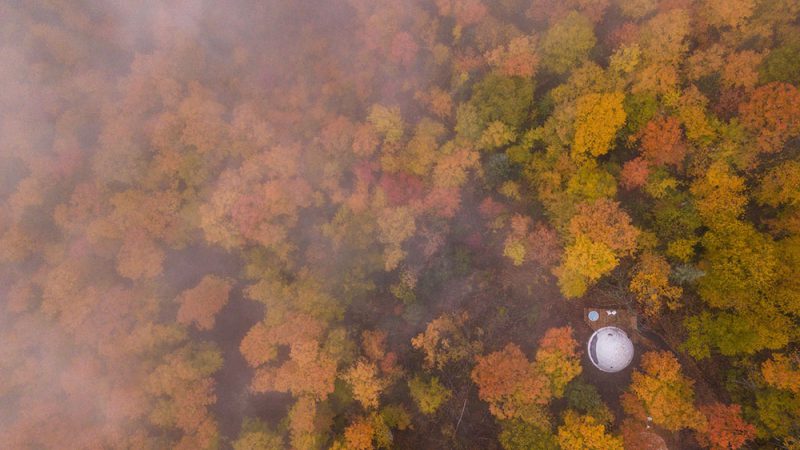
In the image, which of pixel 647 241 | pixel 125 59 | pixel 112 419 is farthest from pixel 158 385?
pixel 647 241

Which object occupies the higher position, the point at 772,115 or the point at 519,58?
the point at 519,58

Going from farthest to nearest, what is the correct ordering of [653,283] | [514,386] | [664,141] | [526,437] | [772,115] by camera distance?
[514,386] < [526,437] < [653,283] < [664,141] < [772,115]

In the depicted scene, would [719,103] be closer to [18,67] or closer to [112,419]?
[112,419]

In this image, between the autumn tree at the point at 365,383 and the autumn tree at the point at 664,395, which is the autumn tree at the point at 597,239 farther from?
the autumn tree at the point at 365,383

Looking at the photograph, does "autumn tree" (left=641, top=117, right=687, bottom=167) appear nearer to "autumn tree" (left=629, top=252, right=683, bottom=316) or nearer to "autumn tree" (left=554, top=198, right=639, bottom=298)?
"autumn tree" (left=554, top=198, right=639, bottom=298)

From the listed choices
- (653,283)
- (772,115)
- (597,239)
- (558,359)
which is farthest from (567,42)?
(558,359)

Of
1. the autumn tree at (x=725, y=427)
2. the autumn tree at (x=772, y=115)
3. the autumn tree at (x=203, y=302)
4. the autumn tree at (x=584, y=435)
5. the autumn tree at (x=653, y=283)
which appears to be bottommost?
the autumn tree at (x=725, y=427)

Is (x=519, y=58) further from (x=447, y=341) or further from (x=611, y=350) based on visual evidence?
(x=611, y=350)

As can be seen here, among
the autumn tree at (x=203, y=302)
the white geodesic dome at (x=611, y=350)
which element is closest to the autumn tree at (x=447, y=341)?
the white geodesic dome at (x=611, y=350)
